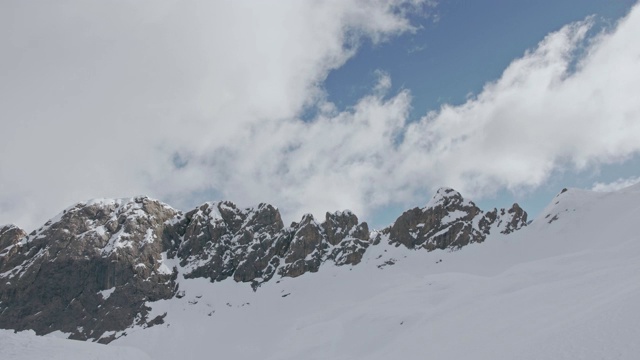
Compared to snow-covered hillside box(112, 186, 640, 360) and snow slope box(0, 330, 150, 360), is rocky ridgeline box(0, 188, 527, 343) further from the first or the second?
snow slope box(0, 330, 150, 360)

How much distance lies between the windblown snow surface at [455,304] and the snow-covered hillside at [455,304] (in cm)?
25

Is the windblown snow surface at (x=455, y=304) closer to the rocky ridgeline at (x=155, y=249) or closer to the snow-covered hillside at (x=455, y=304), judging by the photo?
the snow-covered hillside at (x=455, y=304)

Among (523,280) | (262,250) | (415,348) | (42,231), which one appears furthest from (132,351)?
(42,231)

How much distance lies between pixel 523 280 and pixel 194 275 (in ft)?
335

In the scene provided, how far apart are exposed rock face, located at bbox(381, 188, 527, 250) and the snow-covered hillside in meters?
4.76

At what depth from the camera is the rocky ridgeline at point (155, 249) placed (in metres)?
126

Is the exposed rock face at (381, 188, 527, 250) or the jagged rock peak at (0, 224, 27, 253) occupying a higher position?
the jagged rock peak at (0, 224, 27, 253)

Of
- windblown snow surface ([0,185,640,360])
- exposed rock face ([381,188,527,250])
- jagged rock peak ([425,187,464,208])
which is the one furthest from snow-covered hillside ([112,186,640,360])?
jagged rock peak ([425,187,464,208])

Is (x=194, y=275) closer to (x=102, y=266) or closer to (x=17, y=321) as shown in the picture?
(x=102, y=266)

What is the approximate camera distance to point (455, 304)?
2579 inches

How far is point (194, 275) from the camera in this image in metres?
139

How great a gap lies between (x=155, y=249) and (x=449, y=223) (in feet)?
310

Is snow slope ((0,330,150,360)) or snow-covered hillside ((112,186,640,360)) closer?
snow slope ((0,330,150,360))

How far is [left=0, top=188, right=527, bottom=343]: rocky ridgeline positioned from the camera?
12594 cm
